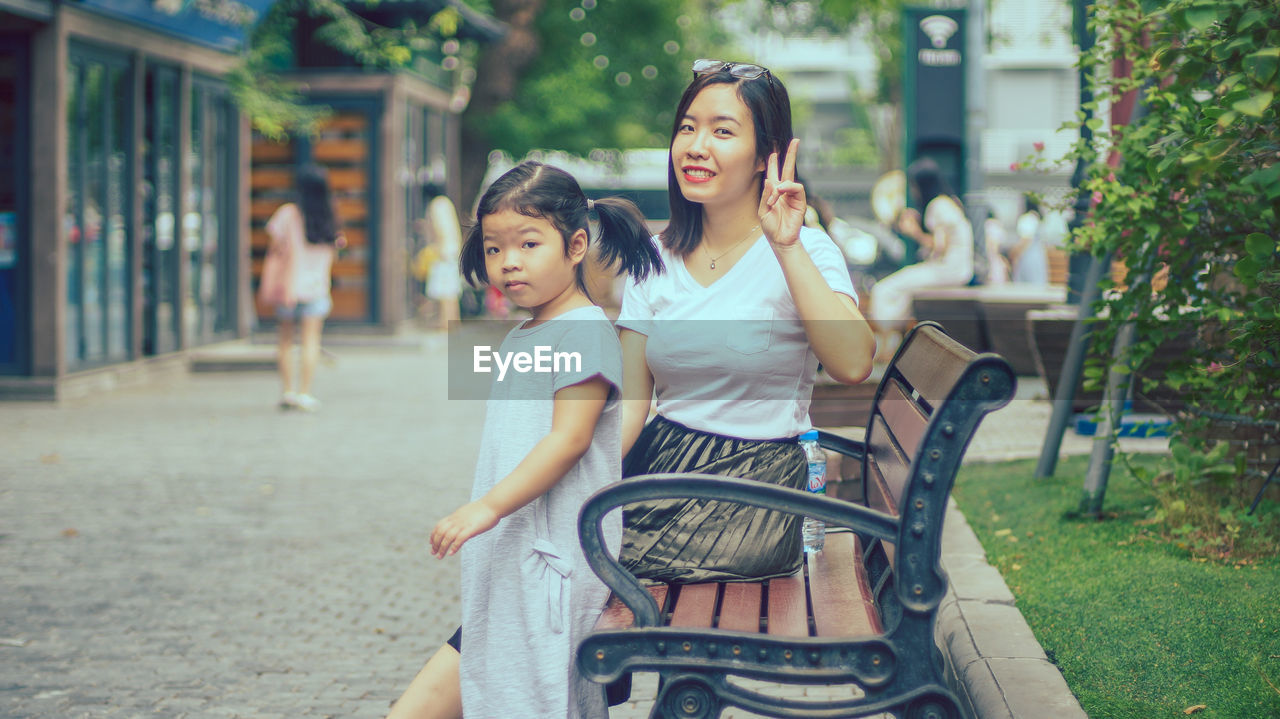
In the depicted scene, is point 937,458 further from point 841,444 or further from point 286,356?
point 286,356

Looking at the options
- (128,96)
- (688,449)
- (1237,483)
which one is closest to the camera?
(688,449)

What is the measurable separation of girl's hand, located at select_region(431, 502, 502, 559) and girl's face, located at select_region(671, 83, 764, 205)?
916 millimetres

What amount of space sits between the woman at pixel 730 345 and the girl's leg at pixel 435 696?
0.45 meters

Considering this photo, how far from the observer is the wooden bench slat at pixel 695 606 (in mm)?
2738

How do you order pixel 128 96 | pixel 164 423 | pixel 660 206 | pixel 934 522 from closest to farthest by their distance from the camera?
pixel 934 522 → pixel 164 423 → pixel 128 96 → pixel 660 206

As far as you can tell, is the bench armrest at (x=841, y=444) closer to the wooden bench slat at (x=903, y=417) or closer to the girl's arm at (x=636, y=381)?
the wooden bench slat at (x=903, y=417)

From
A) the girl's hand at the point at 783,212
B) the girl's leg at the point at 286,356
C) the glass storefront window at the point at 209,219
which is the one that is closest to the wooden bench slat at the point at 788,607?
the girl's hand at the point at 783,212

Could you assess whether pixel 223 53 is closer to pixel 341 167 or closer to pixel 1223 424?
pixel 341 167

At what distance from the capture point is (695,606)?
2854 mm

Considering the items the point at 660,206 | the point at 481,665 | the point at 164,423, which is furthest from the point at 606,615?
the point at 660,206

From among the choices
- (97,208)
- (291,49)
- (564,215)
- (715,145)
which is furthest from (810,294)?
(291,49)

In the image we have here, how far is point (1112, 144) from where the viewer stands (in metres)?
5.01

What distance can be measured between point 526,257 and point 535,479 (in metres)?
0.45

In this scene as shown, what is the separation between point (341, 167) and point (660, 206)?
20.9 m
